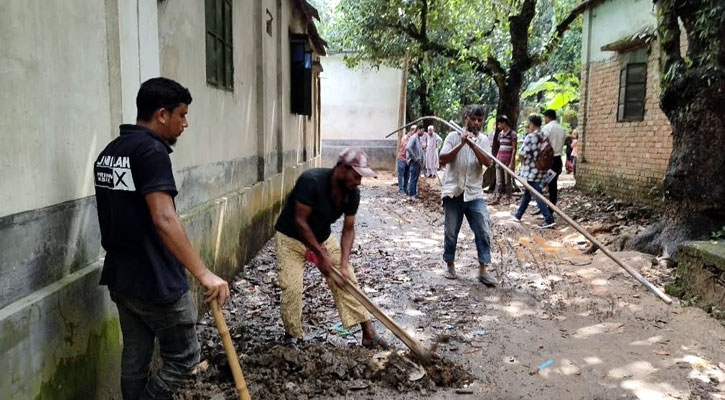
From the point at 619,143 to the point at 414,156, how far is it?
14.7 ft

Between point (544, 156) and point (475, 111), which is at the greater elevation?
point (475, 111)

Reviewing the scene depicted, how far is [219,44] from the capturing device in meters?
5.82

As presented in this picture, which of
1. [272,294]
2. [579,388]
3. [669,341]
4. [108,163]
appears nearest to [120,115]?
[108,163]

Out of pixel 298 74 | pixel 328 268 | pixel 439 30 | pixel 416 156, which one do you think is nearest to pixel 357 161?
pixel 328 268

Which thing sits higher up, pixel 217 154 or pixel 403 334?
pixel 217 154

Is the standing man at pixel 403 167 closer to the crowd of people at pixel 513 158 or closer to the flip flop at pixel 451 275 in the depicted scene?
the crowd of people at pixel 513 158

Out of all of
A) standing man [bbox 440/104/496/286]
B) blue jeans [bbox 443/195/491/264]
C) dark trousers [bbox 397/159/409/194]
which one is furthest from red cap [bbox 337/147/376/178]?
dark trousers [bbox 397/159/409/194]

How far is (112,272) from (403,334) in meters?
1.96

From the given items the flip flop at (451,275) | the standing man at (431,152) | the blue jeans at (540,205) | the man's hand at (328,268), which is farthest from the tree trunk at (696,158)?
the standing man at (431,152)

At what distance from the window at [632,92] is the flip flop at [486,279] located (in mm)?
6067

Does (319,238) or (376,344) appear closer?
(319,238)

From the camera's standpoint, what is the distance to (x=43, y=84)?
94.8 inches

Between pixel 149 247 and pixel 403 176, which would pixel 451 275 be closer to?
pixel 149 247

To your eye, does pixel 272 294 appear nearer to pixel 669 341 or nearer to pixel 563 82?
pixel 669 341
